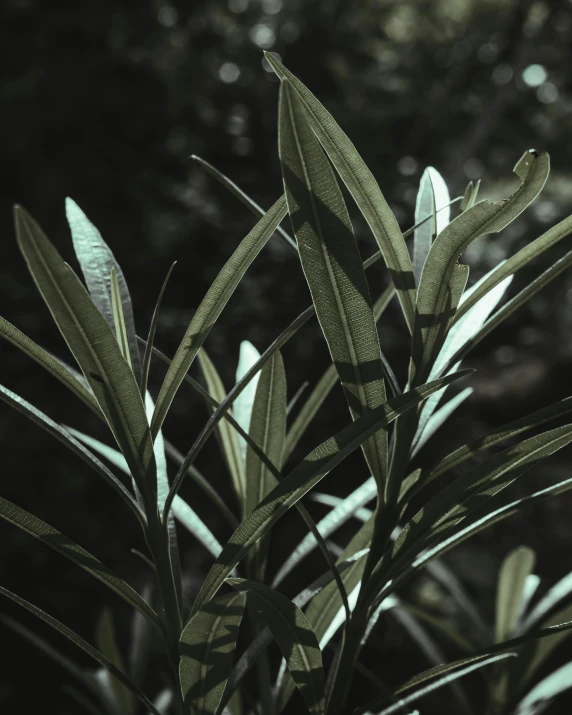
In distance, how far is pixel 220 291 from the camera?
13.3 inches

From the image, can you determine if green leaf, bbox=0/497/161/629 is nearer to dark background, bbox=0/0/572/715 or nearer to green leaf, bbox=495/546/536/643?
green leaf, bbox=495/546/536/643

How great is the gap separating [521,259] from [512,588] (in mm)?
386

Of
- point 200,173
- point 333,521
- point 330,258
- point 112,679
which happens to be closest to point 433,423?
point 333,521

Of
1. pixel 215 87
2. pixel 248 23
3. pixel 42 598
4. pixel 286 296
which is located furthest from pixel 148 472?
pixel 248 23

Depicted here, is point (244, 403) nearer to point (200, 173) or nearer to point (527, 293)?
point (527, 293)

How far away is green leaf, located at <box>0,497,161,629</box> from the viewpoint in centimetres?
31

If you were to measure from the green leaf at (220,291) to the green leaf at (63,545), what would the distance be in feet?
0.23

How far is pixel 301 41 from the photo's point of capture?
209 centimetres

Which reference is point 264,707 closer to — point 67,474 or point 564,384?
point 67,474

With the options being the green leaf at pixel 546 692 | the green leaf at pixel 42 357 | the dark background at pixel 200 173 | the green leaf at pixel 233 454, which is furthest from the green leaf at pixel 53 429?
the dark background at pixel 200 173

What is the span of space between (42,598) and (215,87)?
154 cm

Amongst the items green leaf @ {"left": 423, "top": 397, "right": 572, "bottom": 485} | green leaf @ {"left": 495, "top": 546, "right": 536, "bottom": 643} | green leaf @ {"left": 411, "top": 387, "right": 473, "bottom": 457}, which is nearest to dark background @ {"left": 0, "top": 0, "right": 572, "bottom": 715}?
green leaf @ {"left": 495, "top": 546, "right": 536, "bottom": 643}

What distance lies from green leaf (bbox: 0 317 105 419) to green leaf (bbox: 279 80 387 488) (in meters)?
0.14

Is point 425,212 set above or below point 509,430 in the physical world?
above
